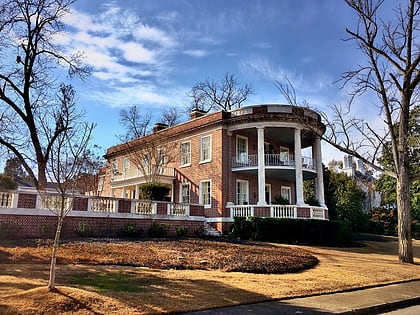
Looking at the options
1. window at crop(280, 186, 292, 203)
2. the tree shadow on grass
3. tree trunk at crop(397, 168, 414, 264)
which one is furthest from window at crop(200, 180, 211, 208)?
the tree shadow on grass

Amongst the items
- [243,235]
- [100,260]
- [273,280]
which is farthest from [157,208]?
[273,280]

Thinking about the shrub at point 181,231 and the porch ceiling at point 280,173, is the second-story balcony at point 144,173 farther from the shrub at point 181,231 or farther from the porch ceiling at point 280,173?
the shrub at point 181,231

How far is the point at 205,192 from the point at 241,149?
4.02m

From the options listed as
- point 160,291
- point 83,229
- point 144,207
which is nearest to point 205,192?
point 144,207

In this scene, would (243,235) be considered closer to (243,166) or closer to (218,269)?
(243,166)

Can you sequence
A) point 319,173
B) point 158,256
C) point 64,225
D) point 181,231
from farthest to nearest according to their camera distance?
point 319,173, point 181,231, point 64,225, point 158,256

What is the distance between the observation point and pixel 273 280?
34.1 feet

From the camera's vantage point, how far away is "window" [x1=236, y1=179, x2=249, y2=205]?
1035 inches

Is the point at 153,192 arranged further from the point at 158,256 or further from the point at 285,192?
the point at 285,192

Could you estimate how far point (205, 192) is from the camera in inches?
1053

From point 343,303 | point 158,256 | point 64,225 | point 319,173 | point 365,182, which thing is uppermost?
point 365,182

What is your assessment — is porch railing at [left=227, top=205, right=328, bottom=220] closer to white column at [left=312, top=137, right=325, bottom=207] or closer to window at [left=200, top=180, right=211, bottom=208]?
white column at [left=312, top=137, right=325, bottom=207]

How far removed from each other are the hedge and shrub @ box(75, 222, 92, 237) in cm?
893

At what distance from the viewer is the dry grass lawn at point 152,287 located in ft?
21.2
